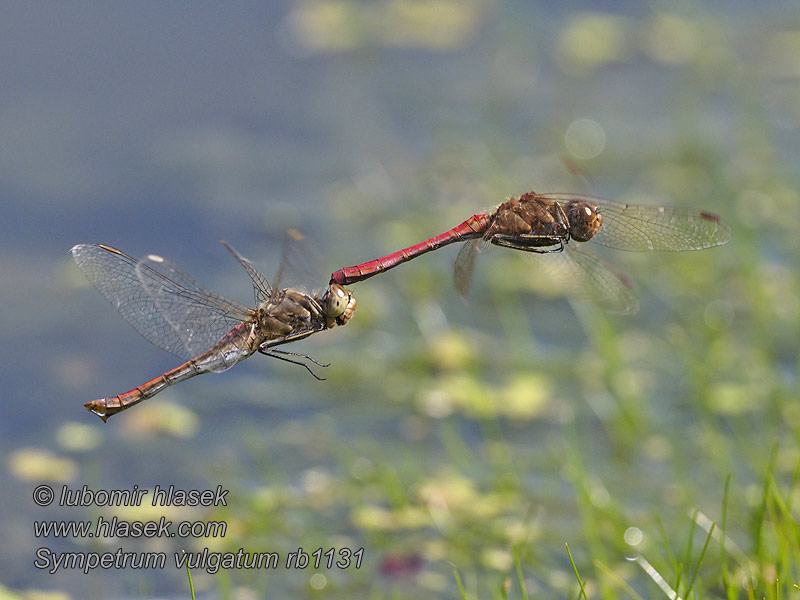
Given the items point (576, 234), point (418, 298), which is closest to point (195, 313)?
point (576, 234)

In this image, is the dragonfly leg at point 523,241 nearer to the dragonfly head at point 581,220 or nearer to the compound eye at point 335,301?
the dragonfly head at point 581,220

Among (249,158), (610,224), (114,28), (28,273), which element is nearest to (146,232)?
(28,273)

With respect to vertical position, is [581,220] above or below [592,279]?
above

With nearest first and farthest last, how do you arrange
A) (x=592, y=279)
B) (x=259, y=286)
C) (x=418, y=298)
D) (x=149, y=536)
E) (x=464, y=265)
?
(x=259, y=286)
(x=464, y=265)
(x=592, y=279)
(x=149, y=536)
(x=418, y=298)

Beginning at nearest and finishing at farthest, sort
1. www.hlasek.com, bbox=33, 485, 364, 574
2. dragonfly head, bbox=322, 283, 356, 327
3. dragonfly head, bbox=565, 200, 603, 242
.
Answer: dragonfly head, bbox=322, 283, 356, 327 < dragonfly head, bbox=565, 200, 603, 242 < www.hlasek.com, bbox=33, 485, 364, 574

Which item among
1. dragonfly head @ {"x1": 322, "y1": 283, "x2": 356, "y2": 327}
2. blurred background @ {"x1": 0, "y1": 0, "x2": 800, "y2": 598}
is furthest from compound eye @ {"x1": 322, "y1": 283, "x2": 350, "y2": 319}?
blurred background @ {"x1": 0, "y1": 0, "x2": 800, "y2": 598}

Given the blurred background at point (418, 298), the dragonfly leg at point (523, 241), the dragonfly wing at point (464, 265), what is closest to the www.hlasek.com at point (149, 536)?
the blurred background at point (418, 298)

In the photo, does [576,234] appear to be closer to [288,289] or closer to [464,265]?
[464,265]

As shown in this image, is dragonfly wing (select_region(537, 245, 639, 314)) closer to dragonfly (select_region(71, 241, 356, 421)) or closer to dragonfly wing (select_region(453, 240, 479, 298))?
dragonfly wing (select_region(453, 240, 479, 298))
